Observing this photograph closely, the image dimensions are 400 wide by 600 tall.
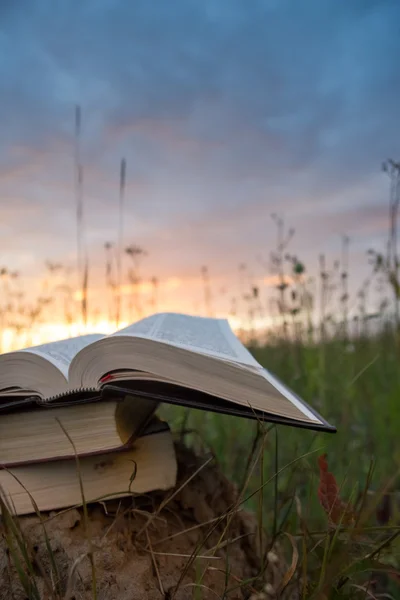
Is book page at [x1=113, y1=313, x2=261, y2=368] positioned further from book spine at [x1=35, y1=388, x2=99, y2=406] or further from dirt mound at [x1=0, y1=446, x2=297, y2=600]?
dirt mound at [x1=0, y1=446, x2=297, y2=600]

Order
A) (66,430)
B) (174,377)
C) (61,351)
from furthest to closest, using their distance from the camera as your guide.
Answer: (61,351) < (66,430) < (174,377)

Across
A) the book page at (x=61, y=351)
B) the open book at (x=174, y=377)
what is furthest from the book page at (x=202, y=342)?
the book page at (x=61, y=351)

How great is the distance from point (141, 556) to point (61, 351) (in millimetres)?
498

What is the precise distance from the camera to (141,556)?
108cm

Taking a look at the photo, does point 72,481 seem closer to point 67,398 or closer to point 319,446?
point 67,398

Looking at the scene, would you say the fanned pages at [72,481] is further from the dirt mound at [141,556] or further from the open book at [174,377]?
the open book at [174,377]

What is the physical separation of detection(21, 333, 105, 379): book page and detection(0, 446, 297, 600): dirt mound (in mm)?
306

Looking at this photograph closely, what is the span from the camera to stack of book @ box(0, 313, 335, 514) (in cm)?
101

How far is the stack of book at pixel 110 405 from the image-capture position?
3.32 feet

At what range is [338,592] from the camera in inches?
38.1

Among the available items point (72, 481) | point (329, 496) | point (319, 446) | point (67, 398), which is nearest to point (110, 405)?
point (67, 398)

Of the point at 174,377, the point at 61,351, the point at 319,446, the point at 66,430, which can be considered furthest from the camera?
the point at 319,446

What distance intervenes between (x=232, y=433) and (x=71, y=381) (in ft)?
4.91

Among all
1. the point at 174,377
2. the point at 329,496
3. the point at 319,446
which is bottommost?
the point at 319,446
